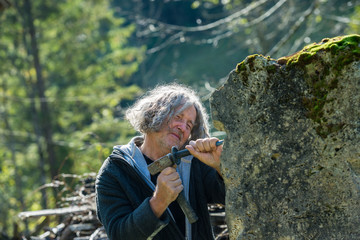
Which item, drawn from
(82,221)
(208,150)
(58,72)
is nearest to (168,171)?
(208,150)

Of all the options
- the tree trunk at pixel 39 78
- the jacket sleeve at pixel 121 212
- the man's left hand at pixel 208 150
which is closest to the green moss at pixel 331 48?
the man's left hand at pixel 208 150

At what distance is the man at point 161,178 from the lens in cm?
213

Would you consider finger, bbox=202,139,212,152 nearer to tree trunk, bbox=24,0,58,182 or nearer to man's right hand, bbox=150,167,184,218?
man's right hand, bbox=150,167,184,218

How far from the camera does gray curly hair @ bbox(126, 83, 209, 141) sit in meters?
2.61

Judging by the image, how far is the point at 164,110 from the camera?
260 centimetres

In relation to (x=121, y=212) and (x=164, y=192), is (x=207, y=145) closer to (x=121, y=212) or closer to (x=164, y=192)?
(x=164, y=192)

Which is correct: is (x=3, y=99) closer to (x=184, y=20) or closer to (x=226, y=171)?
(x=184, y=20)

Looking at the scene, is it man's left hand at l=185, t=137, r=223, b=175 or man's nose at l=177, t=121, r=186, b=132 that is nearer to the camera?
man's left hand at l=185, t=137, r=223, b=175

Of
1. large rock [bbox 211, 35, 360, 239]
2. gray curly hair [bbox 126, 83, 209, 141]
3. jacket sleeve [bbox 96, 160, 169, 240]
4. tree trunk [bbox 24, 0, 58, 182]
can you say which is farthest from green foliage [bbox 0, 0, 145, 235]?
large rock [bbox 211, 35, 360, 239]

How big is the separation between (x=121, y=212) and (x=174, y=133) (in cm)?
62

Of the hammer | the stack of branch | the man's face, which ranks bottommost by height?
the stack of branch

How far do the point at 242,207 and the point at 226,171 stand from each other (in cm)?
19

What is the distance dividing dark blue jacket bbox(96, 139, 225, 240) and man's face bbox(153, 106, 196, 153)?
177mm

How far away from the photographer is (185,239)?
8.00 feet
